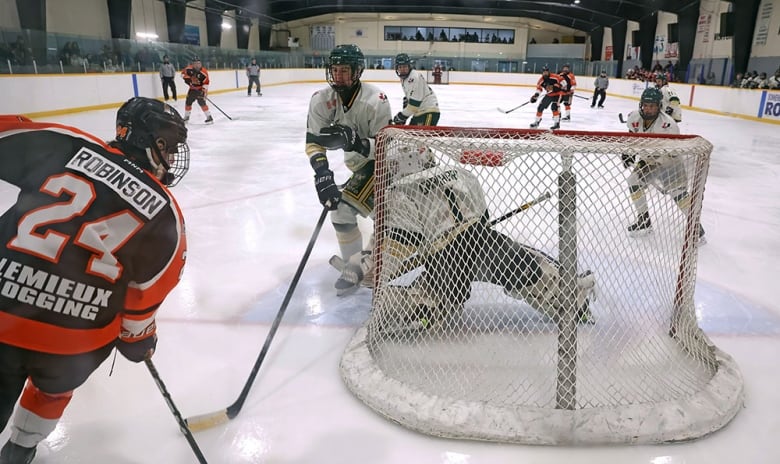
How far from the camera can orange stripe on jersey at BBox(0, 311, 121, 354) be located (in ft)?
3.36

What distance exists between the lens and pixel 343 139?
89.0 inches

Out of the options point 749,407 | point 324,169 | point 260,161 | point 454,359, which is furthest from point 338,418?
point 260,161

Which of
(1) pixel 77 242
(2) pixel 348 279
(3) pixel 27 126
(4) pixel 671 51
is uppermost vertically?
(4) pixel 671 51

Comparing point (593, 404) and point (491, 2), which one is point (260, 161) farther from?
point (491, 2)

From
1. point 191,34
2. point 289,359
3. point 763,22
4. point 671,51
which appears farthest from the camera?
point 191,34

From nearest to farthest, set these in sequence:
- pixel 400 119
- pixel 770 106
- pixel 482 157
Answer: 1. pixel 482 157
2. pixel 400 119
3. pixel 770 106

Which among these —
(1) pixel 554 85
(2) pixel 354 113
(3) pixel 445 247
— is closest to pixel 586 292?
(3) pixel 445 247

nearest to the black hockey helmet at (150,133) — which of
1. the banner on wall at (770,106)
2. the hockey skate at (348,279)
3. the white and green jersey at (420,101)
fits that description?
the hockey skate at (348,279)

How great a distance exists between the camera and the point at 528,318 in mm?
2201

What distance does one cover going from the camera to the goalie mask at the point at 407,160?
1902mm

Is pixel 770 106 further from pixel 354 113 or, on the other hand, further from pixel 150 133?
pixel 150 133

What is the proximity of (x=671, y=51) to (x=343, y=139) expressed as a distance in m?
19.5

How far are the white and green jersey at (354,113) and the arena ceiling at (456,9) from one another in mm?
20563

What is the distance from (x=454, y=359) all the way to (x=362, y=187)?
0.96 m
